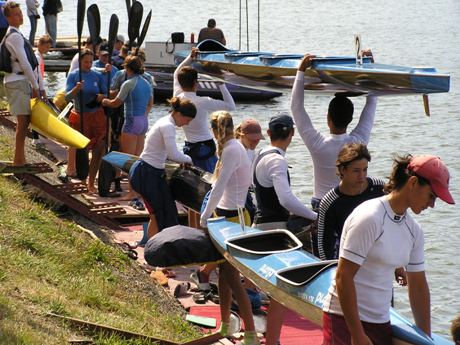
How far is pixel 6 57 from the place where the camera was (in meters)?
11.0

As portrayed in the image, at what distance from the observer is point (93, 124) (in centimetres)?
1327

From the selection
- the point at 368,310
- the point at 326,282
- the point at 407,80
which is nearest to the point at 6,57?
the point at 407,80

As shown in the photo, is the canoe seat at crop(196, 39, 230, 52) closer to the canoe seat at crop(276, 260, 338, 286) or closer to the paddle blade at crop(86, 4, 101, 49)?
the paddle blade at crop(86, 4, 101, 49)

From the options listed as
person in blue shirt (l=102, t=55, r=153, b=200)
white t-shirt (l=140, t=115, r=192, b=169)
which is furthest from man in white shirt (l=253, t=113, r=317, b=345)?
person in blue shirt (l=102, t=55, r=153, b=200)

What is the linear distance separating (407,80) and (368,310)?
4.10 m

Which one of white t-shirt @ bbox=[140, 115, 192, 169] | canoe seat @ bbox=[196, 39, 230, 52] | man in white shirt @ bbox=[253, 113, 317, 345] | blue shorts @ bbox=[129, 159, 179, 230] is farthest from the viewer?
canoe seat @ bbox=[196, 39, 230, 52]

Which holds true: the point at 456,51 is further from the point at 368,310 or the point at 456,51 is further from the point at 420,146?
the point at 368,310

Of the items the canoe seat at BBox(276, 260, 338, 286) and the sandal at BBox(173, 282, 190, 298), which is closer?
the canoe seat at BBox(276, 260, 338, 286)

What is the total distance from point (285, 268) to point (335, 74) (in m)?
2.97

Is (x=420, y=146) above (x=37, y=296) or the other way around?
the other way around

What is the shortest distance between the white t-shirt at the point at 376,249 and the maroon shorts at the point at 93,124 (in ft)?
27.2

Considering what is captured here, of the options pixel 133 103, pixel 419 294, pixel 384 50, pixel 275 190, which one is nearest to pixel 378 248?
pixel 419 294

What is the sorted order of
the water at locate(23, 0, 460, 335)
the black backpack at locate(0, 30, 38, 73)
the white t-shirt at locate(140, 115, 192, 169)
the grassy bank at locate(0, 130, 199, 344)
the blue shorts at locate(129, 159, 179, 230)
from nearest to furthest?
1. the grassy bank at locate(0, 130, 199, 344)
2. the white t-shirt at locate(140, 115, 192, 169)
3. the blue shorts at locate(129, 159, 179, 230)
4. the black backpack at locate(0, 30, 38, 73)
5. the water at locate(23, 0, 460, 335)

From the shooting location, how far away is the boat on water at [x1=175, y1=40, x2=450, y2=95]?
352 inches
